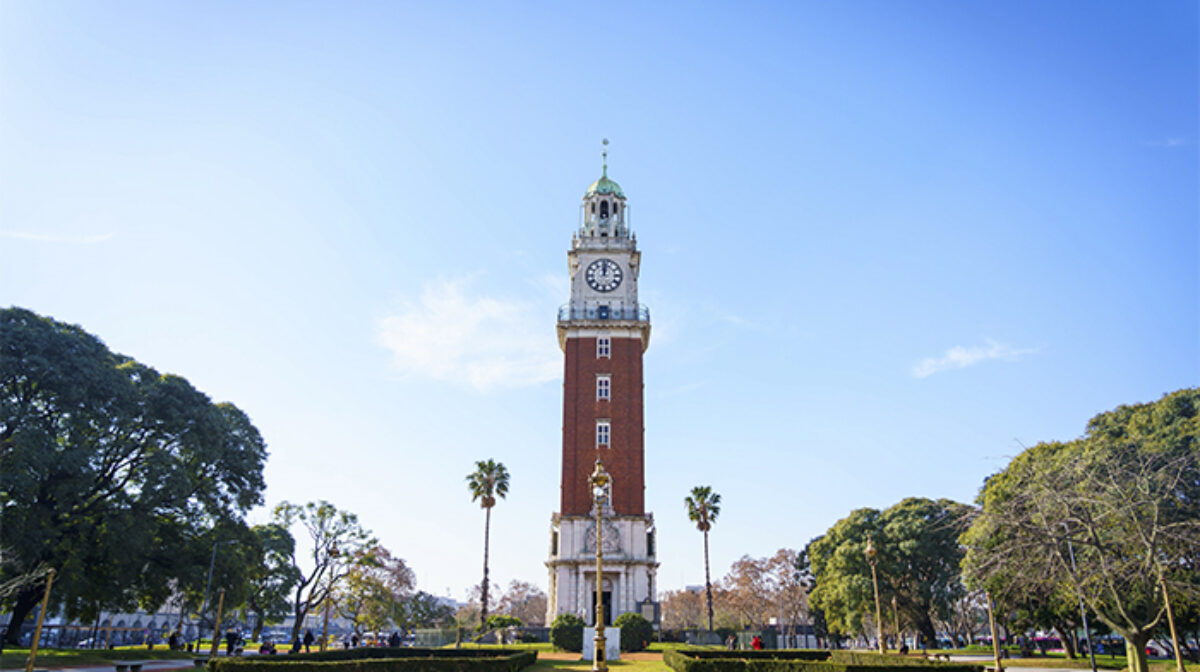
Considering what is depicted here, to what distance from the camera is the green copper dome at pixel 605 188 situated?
2515 inches

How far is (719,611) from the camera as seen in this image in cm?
9500

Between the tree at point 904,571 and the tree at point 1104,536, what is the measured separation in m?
20.6

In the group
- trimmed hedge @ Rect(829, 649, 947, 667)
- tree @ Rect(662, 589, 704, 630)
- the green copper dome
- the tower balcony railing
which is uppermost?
the green copper dome

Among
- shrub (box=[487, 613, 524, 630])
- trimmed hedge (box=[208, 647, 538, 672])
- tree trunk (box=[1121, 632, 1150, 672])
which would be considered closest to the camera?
trimmed hedge (box=[208, 647, 538, 672])

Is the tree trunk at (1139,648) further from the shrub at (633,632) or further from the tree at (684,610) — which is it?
the tree at (684,610)

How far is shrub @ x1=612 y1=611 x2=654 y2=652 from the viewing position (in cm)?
4334

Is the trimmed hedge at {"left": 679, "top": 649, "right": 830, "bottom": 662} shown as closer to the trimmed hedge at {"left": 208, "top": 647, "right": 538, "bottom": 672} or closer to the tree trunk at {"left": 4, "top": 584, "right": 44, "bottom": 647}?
the trimmed hedge at {"left": 208, "top": 647, "right": 538, "bottom": 672}

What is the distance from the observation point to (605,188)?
64.1 metres

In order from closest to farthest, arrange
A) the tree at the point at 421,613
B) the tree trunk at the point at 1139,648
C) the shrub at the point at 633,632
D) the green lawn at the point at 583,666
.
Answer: the tree trunk at the point at 1139,648 → the green lawn at the point at 583,666 → the shrub at the point at 633,632 → the tree at the point at 421,613

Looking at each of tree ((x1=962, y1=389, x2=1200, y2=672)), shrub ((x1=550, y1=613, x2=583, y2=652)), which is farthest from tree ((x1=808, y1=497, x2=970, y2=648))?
tree ((x1=962, y1=389, x2=1200, y2=672))

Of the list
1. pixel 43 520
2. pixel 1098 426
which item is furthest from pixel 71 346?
pixel 1098 426

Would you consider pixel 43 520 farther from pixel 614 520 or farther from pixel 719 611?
pixel 719 611

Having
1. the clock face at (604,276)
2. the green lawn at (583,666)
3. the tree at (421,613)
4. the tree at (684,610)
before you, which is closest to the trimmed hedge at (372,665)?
the green lawn at (583,666)

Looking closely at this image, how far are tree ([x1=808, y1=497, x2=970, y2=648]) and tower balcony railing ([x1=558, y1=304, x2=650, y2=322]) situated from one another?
22259mm
